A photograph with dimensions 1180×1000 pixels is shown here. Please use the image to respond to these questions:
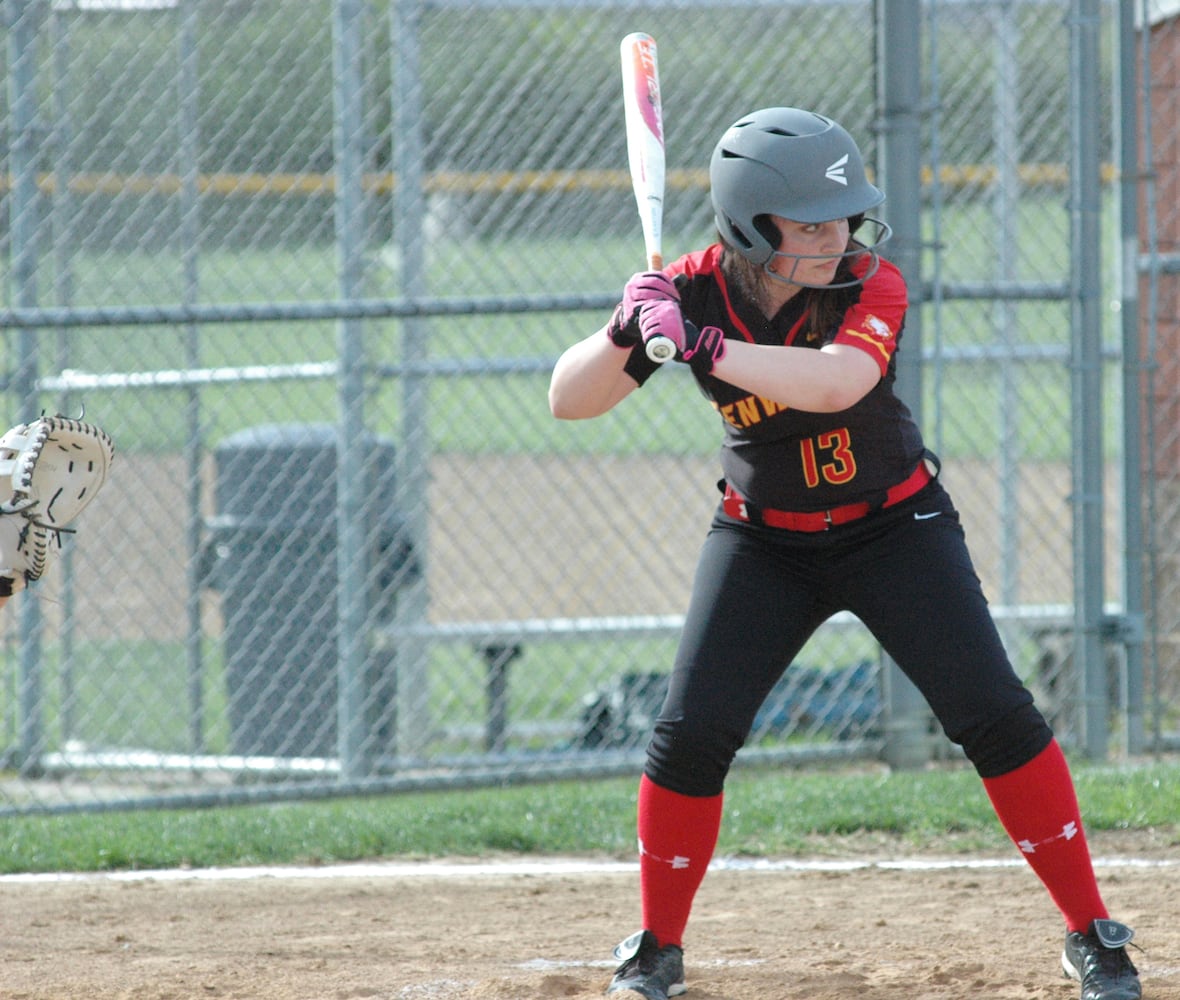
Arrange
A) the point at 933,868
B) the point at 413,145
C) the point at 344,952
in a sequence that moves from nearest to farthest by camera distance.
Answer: the point at 344,952
the point at 933,868
the point at 413,145

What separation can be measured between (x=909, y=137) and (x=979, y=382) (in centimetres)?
783

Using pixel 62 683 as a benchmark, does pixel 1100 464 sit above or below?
above

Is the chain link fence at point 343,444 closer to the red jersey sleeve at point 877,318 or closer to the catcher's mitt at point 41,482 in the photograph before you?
the catcher's mitt at point 41,482

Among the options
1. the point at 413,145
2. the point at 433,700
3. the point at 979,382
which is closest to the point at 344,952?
the point at 413,145

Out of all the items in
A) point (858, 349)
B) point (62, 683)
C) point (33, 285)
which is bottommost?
point (62, 683)

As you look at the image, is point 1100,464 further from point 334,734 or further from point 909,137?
point 334,734

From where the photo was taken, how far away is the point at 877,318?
292cm

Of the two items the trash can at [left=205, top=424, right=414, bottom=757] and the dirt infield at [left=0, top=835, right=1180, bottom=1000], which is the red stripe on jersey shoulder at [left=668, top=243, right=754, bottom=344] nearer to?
the dirt infield at [left=0, top=835, right=1180, bottom=1000]

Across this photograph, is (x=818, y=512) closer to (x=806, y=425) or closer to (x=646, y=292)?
(x=806, y=425)

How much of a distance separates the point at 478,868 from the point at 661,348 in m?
2.12

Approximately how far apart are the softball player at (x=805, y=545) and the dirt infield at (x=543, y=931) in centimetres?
25

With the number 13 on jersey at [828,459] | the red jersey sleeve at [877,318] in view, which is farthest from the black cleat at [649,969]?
the red jersey sleeve at [877,318]

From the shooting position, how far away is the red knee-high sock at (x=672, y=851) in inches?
118

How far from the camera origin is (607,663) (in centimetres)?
848
